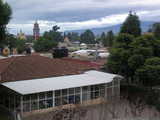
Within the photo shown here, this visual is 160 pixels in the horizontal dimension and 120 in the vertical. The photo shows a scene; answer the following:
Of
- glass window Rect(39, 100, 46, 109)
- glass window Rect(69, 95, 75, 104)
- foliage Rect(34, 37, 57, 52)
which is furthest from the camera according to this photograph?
foliage Rect(34, 37, 57, 52)

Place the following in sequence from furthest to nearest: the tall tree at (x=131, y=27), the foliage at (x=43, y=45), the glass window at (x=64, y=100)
A: the foliage at (x=43, y=45), the tall tree at (x=131, y=27), the glass window at (x=64, y=100)

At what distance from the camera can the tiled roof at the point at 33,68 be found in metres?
21.2

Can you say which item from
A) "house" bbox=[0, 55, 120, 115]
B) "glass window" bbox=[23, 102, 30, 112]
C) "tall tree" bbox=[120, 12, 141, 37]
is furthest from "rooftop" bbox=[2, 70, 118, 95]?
"tall tree" bbox=[120, 12, 141, 37]

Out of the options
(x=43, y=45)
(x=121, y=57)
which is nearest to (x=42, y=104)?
(x=121, y=57)

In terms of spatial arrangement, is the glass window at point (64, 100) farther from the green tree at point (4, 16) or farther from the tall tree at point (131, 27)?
the tall tree at point (131, 27)

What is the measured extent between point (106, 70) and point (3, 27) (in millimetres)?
12948

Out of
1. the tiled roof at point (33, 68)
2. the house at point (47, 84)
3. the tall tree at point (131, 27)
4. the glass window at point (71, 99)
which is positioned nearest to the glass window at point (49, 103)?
the house at point (47, 84)

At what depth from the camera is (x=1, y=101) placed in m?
21.2

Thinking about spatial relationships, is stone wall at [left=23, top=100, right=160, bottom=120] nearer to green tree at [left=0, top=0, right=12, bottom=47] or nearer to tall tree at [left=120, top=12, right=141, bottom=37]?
green tree at [left=0, top=0, right=12, bottom=47]

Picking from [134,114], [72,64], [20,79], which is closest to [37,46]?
[72,64]

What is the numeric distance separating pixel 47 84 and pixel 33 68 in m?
3.47

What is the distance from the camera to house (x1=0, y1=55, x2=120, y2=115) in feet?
62.6

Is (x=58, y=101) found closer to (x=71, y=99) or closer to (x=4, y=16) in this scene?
(x=71, y=99)

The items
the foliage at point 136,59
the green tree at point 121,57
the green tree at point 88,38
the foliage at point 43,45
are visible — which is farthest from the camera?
the green tree at point 88,38
